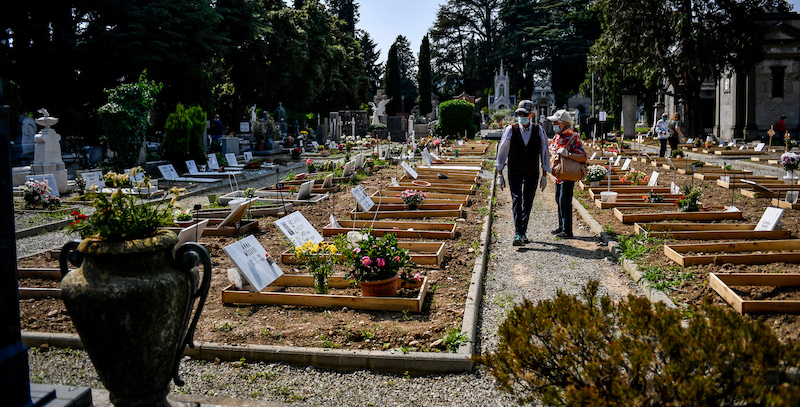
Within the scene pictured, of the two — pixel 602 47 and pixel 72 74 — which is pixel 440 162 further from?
pixel 602 47

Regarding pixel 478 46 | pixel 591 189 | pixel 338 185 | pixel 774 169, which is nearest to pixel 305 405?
pixel 591 189

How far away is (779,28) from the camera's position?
116 ft

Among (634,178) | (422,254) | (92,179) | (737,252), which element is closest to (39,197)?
(92,179)

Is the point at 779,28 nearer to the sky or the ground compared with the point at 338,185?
nearer to the sky

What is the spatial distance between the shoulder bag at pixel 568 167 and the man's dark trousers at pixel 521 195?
1.40ft

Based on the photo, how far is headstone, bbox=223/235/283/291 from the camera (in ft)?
20.4

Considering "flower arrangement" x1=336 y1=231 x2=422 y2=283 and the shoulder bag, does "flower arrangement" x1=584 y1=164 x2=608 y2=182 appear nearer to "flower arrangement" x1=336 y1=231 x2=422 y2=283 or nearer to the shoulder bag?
the shoulder bag

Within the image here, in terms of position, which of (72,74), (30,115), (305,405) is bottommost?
(305,405)

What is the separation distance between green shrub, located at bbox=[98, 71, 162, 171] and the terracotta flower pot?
13428 mm

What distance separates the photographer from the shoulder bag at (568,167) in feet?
29.2

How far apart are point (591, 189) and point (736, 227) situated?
4.59 meters

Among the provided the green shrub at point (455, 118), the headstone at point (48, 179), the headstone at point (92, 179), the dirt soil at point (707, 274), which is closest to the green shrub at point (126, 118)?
the headstone at point (92, 179)

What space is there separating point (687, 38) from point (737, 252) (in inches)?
1074

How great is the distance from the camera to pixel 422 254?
7840 mm
